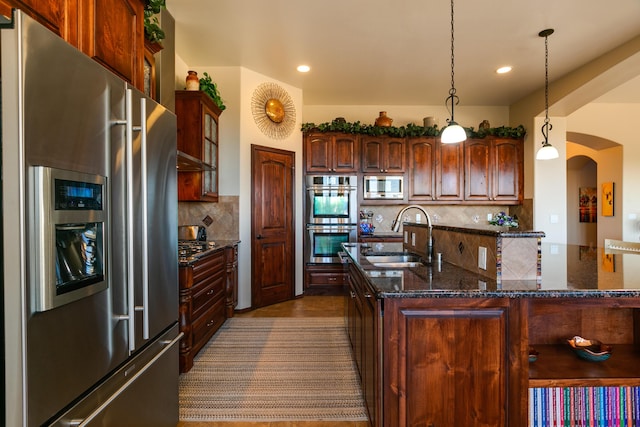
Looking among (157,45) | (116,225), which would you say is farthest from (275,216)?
(116,225)

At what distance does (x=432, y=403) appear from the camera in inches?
54.2

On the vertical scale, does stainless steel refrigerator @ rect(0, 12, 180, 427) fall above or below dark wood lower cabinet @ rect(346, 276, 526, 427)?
above

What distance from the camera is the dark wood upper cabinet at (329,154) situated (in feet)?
15.4

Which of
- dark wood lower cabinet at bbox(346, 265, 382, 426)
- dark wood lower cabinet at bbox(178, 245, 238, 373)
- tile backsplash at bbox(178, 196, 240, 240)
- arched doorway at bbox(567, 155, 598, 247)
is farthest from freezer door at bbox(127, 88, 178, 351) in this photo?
arched doorway at bbox(567, 155, 598, 247)

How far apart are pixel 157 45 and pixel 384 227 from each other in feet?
12.9

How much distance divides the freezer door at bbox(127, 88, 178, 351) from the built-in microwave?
346 centimetres

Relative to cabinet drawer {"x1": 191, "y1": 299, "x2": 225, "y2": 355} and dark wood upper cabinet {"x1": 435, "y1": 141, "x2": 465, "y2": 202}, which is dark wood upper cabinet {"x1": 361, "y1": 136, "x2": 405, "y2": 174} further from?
cabinet drawer {"x1": 191, "y1": 299, "x2": 225, "y2": 355}

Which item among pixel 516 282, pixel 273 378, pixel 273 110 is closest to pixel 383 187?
pixel 273 110

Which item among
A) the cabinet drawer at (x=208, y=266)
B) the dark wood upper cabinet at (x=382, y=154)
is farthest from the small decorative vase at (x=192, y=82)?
the dark wood upper cabinet at (x=382, y=154)

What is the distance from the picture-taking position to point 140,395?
137cm

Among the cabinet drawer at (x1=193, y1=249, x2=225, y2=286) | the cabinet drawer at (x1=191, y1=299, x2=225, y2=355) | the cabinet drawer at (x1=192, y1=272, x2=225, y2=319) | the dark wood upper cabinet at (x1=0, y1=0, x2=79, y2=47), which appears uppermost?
the dark wood upper cabinet at (x1=0, y1=0, x2=79, y2=47)

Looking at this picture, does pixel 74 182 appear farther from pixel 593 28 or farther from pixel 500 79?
pixel 500 79

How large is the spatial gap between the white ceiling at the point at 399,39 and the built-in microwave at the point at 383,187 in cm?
126

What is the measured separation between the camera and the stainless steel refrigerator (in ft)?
2.75
